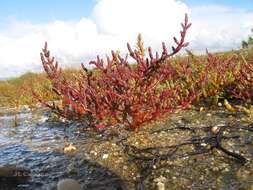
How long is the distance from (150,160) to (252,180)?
49.9 inches

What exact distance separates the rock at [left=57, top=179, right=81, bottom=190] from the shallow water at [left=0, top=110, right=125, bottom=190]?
0.14 m

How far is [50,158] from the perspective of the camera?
5.63m

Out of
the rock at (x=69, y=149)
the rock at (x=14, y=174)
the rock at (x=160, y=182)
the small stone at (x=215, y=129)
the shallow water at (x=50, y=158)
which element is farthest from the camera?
the rock at (x=69, y=149)

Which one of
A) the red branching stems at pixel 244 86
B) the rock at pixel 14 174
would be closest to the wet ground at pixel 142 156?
the rock at pixel 14 174

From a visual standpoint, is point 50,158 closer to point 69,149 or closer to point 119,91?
point 69,149

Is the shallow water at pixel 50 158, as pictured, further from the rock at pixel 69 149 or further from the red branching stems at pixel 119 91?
the red branching stems at pixel 119 91

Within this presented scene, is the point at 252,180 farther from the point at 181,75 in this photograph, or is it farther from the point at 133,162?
the point at 181,75

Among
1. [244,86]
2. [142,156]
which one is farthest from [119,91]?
[244,86]

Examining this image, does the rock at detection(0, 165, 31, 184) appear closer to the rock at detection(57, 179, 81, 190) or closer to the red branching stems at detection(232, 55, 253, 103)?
the rock at detection(57, 179, 81, 190)

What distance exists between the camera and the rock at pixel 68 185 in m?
4.36

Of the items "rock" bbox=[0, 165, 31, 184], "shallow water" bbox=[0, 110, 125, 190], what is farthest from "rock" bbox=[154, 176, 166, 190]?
"rock" bbox=[0, 165, 31, 184]

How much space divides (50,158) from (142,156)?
1.39m

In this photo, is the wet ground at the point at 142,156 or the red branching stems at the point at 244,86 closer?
the wet ground at the point at 142,156

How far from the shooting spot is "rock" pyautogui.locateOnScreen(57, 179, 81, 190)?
436 cm
